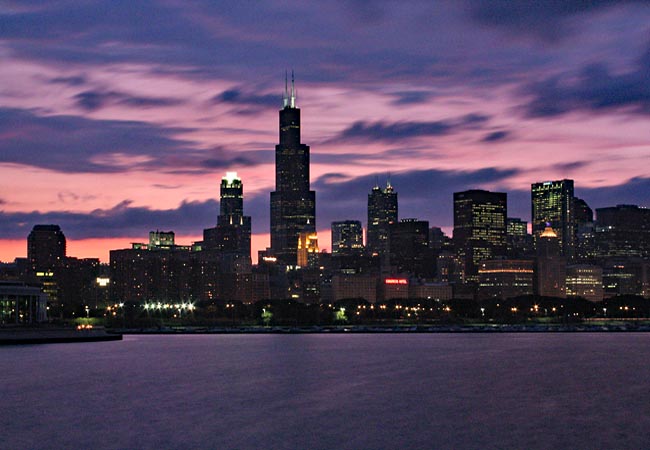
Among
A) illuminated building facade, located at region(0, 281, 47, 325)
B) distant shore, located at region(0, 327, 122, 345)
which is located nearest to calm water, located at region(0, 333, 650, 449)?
distant shore, located at region(0, 327, 122, 345)

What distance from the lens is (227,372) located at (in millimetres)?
102438

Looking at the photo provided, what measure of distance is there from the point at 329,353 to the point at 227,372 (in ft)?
125

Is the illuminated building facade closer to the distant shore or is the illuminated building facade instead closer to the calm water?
the distant shore

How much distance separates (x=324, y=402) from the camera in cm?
7500

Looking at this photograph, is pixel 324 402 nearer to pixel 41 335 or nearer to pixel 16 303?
pixel 41 335

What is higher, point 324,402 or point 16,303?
point 16,303

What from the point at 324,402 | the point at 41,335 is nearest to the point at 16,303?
the point at 41,335

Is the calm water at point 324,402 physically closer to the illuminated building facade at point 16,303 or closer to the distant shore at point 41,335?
the distant shore at point 41,335

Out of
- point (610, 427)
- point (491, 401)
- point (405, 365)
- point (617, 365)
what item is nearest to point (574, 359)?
point (617, 365)

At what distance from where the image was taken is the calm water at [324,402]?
5862 centimetres

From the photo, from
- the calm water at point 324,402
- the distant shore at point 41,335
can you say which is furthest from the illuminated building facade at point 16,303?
the calm water at point 324,402

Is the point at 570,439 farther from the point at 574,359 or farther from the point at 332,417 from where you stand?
the point at 574,359

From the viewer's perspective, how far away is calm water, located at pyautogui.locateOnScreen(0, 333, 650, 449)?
58625mm

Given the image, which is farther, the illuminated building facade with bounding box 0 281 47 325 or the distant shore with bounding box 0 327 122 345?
the illuminated building facade with bounding box 0 281 47 325
